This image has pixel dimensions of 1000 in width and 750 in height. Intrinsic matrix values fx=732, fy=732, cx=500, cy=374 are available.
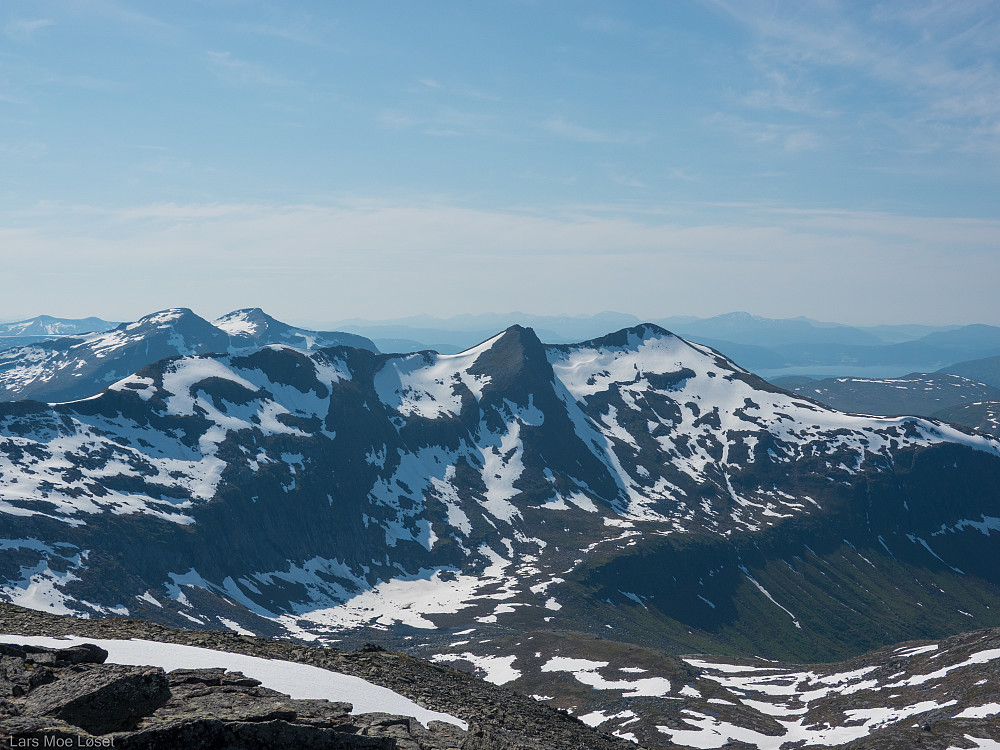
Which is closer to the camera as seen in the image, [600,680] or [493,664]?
[600,680]

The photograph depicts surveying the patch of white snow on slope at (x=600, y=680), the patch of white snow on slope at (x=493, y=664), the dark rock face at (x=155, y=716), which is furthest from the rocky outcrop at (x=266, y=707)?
the patch of white snow on slope at (x=493, y=664)

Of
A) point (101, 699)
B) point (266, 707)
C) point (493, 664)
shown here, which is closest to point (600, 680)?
point (493, 664)

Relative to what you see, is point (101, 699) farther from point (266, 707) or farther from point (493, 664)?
point (493, 664)

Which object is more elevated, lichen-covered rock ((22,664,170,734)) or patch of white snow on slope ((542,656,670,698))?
lichen-covered rock ((22,664,170,734))

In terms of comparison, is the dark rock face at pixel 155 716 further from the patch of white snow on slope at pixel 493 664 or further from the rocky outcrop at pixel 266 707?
the patch of white snow on slope at pixel 493 664

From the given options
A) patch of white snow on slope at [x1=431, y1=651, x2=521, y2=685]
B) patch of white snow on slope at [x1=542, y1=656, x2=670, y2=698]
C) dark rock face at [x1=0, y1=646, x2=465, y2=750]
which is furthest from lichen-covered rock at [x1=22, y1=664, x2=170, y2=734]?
patch of white snow on slope at [x1=431, y1=651, x2=521, y2=685]

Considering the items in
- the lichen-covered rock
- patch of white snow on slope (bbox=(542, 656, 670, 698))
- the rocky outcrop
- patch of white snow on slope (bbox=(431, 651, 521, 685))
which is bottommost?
patch of white snow on slope (bbox=(431, 651, 521, 685))

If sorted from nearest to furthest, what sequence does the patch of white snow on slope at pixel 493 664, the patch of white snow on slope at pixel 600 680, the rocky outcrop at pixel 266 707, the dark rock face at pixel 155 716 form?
the dark rock face at pixel 155 716
the rocky outcrop at pixel 266 707
the patch of white snow on slope at pixel 600 680
the patch of white snow on slope at pixel 493 664

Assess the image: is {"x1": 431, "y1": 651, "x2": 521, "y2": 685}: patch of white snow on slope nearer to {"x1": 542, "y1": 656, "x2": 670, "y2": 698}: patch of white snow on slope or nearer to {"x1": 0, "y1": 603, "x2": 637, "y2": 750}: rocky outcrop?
{"x1": 542, "y1": 656, "x2": 670, "y2": 698}: patch of white snow on slope

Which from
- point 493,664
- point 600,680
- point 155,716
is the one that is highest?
point 155,716

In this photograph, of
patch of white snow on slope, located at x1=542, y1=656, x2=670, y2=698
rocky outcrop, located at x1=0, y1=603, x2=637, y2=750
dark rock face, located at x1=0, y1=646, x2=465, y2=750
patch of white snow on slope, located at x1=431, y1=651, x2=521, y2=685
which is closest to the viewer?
dark rock face, located at x1=0, y1=646, x2=465, y2=750

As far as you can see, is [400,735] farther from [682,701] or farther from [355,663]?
[682,701]
